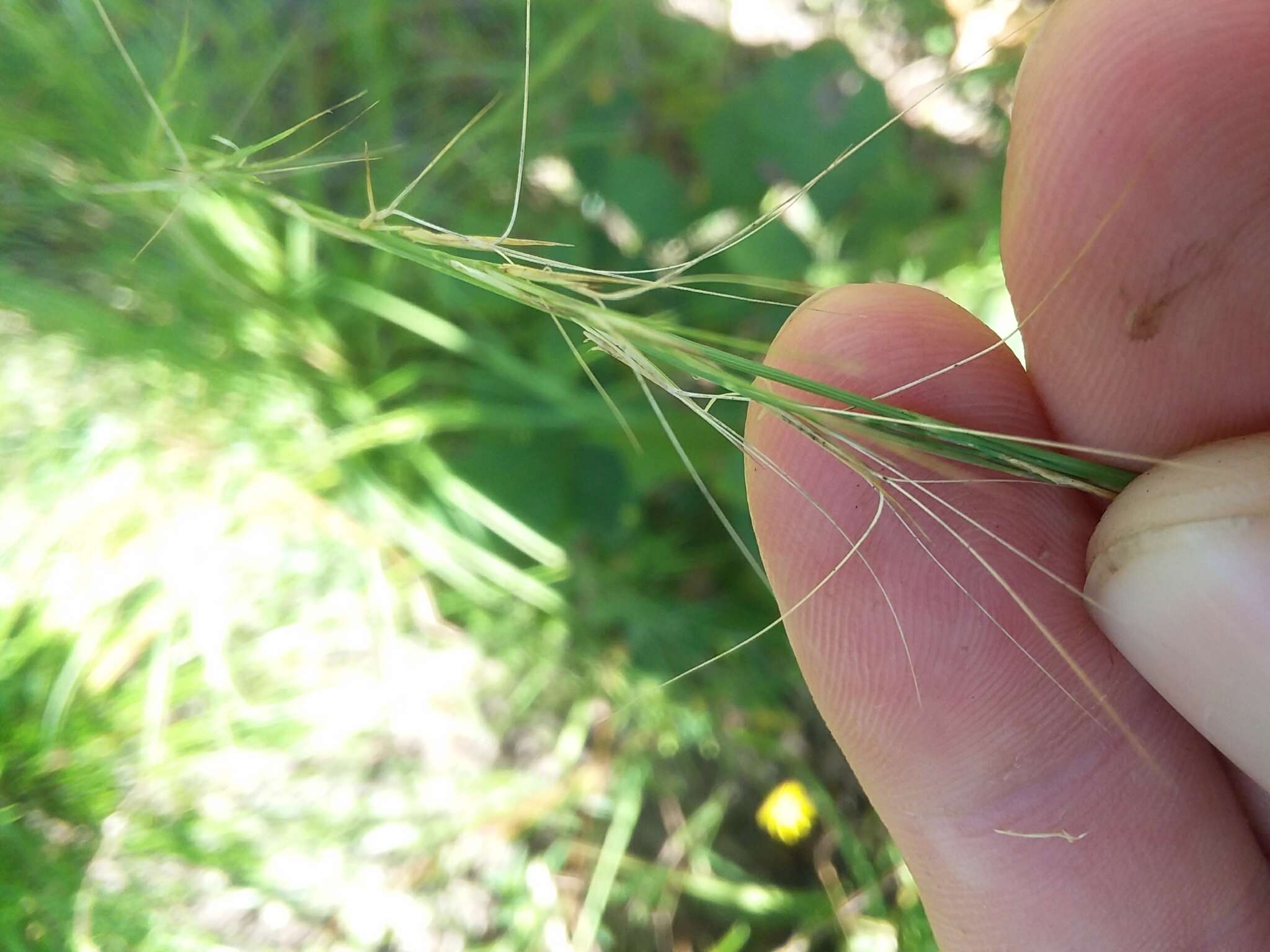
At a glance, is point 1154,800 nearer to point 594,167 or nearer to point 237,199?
point 594,167

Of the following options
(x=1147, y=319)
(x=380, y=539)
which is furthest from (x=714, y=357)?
(x=380, y=539)

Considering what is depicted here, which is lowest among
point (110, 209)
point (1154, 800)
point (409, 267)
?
point (1154, 800)

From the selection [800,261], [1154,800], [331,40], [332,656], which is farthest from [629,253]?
[1154,800]

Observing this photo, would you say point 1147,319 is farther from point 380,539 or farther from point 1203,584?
point 380,539

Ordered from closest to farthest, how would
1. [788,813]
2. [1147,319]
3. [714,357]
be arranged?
[714,357] → [1147,319] → [788,813]

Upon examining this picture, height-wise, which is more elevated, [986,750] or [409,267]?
[409,267]

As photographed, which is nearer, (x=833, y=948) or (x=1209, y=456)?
(x=1209, y=456)

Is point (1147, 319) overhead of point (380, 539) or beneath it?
overhead

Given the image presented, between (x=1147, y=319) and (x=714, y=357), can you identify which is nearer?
(x=714, y=357)
